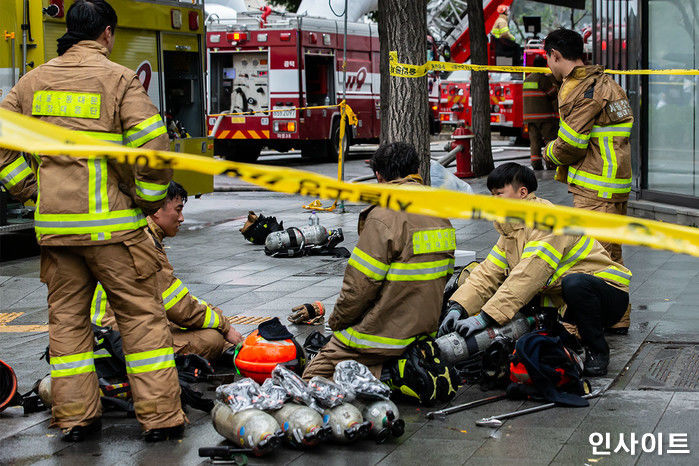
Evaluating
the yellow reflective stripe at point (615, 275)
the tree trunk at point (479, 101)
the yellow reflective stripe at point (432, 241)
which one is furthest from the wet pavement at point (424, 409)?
the tree trunk at point (479, 101)

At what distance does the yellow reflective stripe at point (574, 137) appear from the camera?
6.53 m

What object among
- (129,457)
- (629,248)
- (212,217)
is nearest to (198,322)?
(129,457)

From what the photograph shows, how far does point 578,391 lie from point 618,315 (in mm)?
848

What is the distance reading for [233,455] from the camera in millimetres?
4234

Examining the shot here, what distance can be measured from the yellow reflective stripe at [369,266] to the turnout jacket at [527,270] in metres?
0.85

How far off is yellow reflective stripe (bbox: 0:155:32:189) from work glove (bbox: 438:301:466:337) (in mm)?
2441

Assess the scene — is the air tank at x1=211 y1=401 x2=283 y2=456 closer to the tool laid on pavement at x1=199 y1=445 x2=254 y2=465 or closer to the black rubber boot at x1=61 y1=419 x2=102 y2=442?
the tool laid on pavement at x1=199 y1=445 x2=254 y2=465

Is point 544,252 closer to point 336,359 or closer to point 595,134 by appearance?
point 336,359

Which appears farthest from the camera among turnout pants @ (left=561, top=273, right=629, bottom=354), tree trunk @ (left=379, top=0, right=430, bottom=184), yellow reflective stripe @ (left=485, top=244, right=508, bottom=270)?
tree trunk @ (left=379, top=0, right=430, bottom=184)

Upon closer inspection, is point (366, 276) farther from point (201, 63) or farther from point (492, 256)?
point (201, 63)

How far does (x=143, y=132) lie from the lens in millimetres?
4551

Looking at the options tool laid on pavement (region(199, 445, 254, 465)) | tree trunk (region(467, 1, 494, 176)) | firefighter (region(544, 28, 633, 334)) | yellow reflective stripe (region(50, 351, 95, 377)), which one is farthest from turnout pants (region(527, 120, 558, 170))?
tool laid on pavement (region(199, 445, 254, 465))

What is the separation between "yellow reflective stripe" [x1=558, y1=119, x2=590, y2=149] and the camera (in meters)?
6.53

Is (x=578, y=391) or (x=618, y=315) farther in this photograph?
(x=618, y=315)
